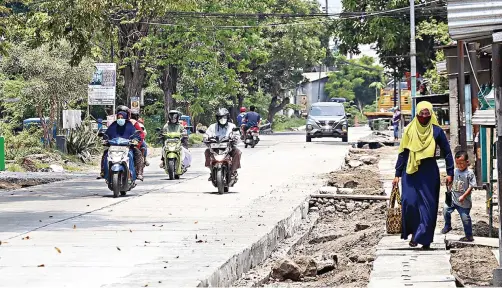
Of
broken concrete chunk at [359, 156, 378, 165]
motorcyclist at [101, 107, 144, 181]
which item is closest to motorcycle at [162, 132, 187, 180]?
motorcyclist at [101, 107, 144, 181]

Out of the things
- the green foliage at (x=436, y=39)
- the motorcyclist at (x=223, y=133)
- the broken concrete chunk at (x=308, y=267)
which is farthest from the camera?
the green foliage at (x=436, y=39)

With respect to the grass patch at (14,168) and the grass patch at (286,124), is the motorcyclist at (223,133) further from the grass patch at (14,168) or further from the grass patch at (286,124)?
the grass patch at (286,124)

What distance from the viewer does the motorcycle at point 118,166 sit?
20.4 metres

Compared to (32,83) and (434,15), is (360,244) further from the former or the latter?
(434,15)

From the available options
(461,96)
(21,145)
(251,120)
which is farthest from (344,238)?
(251,120)

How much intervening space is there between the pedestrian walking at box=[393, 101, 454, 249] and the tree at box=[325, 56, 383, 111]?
105391 mm

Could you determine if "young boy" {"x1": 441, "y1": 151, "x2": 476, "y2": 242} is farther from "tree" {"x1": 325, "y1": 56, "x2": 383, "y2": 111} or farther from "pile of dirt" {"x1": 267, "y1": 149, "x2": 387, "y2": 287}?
Answer: "tree" {"x1": 325, "y1": 56, "x2": 383, "y2": 111}

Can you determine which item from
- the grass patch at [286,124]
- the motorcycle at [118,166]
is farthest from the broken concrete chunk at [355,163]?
the grass patch at [286,124]

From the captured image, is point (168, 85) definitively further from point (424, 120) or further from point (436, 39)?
point (424, 120)

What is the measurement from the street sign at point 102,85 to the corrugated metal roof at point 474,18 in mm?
25614

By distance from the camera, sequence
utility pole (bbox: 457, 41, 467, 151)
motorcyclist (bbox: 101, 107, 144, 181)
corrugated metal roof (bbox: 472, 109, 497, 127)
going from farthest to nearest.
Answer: utility pole (bbox: 457, 41, 467, 151), motorcyclist (bbox: 101, 107, 144, 181), corrugated metal roof (bbox: 472, 109, 497, 127)

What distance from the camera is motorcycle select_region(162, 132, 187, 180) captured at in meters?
25.0

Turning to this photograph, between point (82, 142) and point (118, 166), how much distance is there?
49.1 ft

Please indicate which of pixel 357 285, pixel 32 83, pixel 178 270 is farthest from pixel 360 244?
pixel 32 83
